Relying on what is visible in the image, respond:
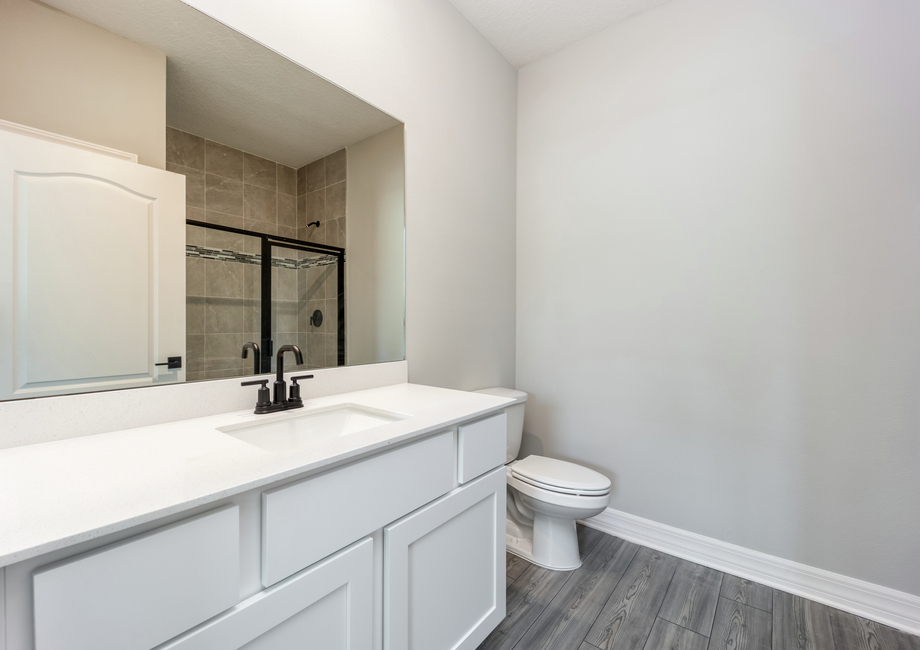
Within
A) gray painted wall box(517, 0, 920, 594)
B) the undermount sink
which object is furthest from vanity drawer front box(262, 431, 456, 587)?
gray painted wall box(517, 0, 920, 594)

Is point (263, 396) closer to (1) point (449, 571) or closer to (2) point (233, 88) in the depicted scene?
(1) point (449, 571)

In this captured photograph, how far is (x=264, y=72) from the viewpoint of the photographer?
1260 millimetres

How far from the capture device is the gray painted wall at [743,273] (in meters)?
1.47

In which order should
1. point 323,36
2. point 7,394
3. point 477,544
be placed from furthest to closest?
point 323,36 < point 477,544 < point 7,394

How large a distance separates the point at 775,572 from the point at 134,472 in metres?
2.21

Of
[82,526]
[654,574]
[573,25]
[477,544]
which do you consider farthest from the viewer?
[573,25]

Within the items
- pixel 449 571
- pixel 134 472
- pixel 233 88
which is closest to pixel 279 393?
pixel 134 472

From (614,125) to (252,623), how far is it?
233cm

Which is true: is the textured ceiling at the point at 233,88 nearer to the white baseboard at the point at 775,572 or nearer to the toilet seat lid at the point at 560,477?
the toilet seat lid at the point at 560,477

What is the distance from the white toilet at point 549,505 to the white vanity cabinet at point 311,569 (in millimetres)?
464

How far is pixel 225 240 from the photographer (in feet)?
3.75

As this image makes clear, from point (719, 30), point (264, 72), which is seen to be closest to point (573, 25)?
point (719, 30)

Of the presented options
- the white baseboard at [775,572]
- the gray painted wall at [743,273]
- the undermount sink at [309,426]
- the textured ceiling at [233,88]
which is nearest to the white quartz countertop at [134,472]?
the undermount sink at [309,426]

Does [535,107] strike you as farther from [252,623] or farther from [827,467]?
[252,623]
